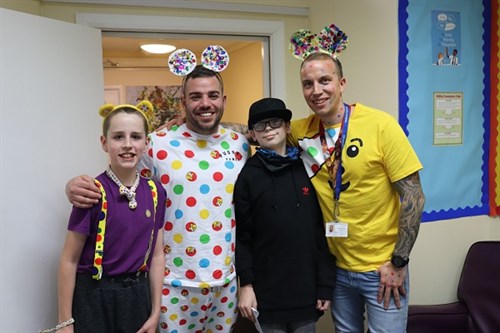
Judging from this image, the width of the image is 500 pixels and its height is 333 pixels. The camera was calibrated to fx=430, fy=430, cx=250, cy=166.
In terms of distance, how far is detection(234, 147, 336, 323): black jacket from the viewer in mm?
1688

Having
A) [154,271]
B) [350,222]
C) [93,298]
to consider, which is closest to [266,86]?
[350,222]

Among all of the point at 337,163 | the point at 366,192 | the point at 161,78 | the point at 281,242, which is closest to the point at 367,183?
the point at 366,192

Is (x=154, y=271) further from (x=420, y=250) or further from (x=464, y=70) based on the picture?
(x=464, y=70)

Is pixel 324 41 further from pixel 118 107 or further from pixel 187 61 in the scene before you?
pixel 118 107

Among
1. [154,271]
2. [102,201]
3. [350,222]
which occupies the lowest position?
[154,271]

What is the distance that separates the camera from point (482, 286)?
2.29 metres

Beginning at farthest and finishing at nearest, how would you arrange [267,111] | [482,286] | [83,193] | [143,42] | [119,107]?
[143,42]
[482,286]
[267,111]
[119,107]
[83,193]

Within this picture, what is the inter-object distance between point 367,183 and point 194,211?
2.25 ft

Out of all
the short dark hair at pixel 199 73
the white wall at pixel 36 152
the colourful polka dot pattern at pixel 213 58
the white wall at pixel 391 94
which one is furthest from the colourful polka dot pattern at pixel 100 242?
the white wall at pixel 391 94

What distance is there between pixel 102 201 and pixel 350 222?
94cm

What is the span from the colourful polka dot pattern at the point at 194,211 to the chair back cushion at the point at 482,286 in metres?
1.39

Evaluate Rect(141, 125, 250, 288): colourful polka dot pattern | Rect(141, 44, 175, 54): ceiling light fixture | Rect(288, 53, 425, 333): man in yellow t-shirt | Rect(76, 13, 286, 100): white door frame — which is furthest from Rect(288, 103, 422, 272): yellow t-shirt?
Rect(141, 44, 175, 54): ceiling light fixture

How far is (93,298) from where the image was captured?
4.75 ft

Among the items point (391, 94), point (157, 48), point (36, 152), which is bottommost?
point (36, 152)
